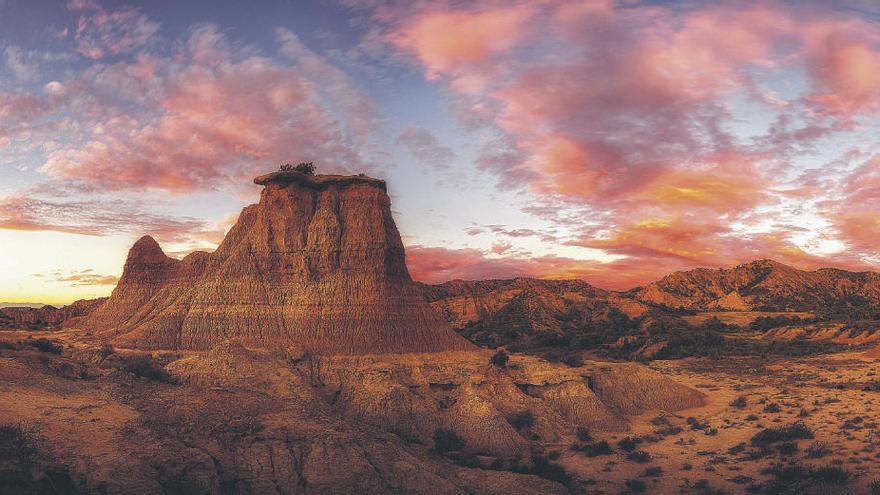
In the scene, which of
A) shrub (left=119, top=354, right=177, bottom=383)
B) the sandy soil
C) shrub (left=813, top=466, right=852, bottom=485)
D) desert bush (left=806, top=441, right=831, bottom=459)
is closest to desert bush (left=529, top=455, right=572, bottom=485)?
the sandy soil

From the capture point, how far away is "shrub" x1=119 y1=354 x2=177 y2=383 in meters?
27.1

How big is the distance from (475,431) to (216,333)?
61.1ft

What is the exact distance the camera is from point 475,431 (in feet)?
99.5

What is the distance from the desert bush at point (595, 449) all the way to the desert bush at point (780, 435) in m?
7.34

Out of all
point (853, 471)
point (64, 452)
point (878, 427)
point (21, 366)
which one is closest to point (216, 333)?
point (21, 366)

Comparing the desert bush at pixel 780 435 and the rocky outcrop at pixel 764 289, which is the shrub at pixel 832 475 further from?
the rocky outcrop at pixel 764 289

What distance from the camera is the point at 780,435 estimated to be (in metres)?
28.0

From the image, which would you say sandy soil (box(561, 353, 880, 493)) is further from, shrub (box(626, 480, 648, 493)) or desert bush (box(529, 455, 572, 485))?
desert bush (box(529, 455, 572, 485))

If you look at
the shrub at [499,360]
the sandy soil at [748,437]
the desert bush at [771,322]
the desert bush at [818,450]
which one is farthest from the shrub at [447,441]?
the desert bush at [771,322]

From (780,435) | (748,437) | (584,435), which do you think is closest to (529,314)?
(584,435)

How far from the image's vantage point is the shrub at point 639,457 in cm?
2784

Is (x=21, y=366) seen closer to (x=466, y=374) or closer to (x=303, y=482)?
(x=303, y=482)

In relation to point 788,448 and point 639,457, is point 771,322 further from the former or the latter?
point 639,457

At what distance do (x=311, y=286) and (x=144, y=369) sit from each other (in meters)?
13.1
